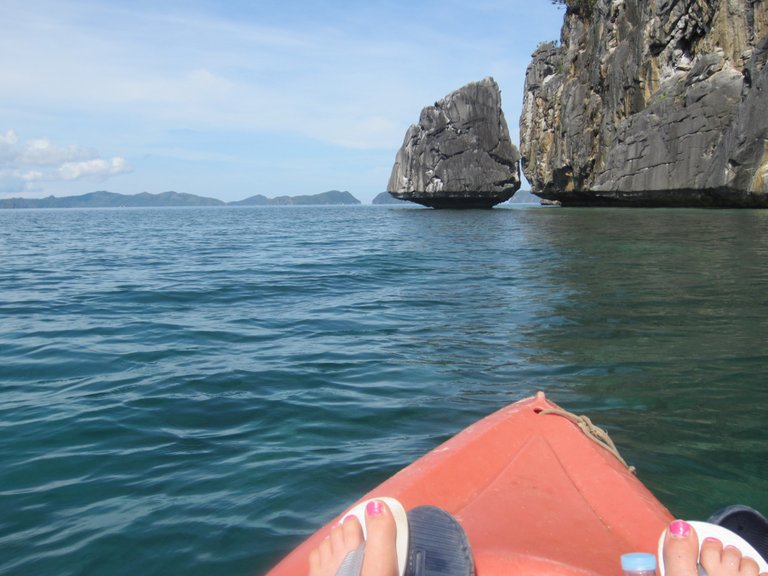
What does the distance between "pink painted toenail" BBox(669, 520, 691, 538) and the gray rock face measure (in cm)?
5025

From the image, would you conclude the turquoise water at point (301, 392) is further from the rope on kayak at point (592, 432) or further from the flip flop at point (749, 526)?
the flip flop at point (749, 526)

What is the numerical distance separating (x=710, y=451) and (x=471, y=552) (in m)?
2.55

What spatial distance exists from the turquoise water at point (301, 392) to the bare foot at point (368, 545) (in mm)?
883

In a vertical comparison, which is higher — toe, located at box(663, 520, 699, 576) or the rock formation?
the rock formation

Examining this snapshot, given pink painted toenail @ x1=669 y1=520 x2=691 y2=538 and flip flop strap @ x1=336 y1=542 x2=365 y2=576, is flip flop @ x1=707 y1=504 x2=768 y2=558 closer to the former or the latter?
pink painted toenail @ x1=669 y1=520 x2=691 y2=538

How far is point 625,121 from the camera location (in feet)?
114

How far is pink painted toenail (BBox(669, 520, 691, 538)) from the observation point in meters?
1.77

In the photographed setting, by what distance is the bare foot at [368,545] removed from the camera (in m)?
1.67

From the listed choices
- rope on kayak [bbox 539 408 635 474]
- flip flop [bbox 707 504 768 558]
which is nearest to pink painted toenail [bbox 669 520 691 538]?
flip flop [bbox 707 504 768 558]

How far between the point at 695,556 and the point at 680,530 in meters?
0.08

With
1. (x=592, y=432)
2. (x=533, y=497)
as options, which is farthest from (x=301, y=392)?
(x=533, y=497)

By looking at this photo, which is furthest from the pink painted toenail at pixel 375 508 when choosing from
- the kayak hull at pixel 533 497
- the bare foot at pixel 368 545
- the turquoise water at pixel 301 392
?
the turquoise water at pixel 301 392

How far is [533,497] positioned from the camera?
2320mm

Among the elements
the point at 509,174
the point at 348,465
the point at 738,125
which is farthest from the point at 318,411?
the point at 509,174
